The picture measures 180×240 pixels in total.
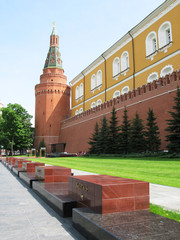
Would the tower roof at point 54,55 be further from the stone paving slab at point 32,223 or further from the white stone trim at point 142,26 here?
the stone paving slab at point 32,223

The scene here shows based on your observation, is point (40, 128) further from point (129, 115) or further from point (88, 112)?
point (129, 115)

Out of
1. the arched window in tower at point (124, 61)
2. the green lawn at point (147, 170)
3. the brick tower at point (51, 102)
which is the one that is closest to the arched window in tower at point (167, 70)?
the arched window in tower at point (124, 61)

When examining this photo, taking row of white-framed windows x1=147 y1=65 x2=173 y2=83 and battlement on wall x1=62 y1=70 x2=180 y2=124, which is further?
row of white-framed windows x1=147 y1=65 x2=173 y2=83

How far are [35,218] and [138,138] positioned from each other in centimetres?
1405

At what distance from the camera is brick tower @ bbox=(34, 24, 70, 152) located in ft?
122

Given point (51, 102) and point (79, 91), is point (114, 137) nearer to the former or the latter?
point (79, 91)

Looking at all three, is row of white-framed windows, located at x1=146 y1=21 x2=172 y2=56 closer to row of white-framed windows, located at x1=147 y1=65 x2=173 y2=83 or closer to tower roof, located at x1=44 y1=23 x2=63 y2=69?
row of white-framed windows, located at x1=147 y1=65 x2=173 y2=83

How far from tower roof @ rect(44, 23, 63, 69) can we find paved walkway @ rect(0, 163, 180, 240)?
36.6 m

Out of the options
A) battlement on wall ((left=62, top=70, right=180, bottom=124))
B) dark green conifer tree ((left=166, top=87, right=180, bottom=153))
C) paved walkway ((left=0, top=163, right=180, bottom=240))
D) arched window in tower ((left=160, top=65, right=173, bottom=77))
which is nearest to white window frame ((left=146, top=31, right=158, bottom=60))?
arched window in tower ((left=160, top=65, right=173, bottom=77))

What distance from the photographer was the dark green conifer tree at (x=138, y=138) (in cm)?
1648

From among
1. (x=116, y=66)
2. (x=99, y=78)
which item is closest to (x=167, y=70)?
(x=116, y=66)

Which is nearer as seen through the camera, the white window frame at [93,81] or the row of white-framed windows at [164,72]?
the row of white-framed windows at [164,72]

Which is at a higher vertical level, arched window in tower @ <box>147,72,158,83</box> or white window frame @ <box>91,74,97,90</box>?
white window frame @ <box>91,74,97,90</box>

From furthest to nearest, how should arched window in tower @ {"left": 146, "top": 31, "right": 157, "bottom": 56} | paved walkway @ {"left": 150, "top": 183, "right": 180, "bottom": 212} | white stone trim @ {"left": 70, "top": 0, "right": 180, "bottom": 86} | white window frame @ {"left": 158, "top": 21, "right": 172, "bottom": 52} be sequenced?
arched window in tower @ {"left": 146, "top": 31, "right": 157, "bottom": 56}, white window frame @ {"left": 158, "top": 21, "right": 172, "bottom": 52}, white stone trim @ {"left": 70, "top": 0, "right": 180, "bottom": 86}, paved walkway @ {"left": 150, "top": 183, "right": 180, "bottom": 212}
